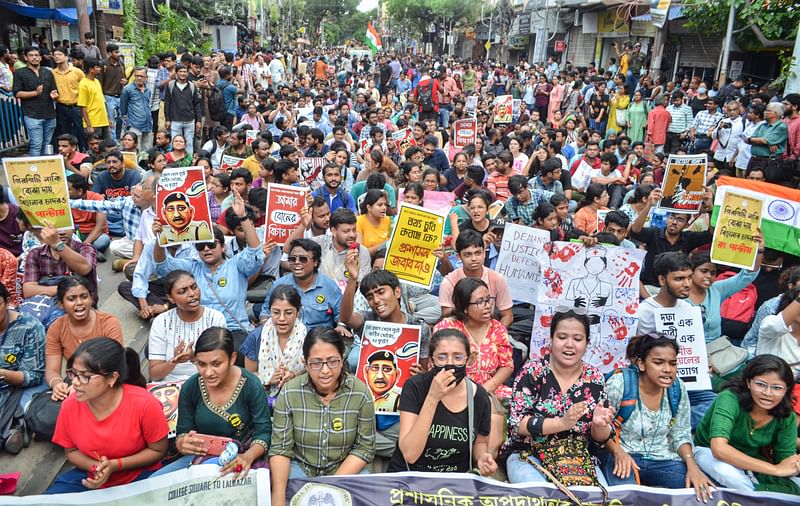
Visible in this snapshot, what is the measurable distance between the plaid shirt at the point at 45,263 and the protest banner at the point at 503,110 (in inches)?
442

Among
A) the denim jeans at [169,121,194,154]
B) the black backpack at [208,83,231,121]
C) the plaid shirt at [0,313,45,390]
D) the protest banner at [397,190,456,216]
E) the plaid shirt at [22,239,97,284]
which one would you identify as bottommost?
the plaid shirt at [0,313,45,390]

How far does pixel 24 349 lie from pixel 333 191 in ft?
13.8

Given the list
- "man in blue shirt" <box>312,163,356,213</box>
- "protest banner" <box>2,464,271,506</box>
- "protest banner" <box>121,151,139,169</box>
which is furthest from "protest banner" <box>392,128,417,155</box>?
"protest banner" <box>2,464,271,506</box>

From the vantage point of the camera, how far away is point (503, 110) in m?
15.3

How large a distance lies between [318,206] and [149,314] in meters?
1.94

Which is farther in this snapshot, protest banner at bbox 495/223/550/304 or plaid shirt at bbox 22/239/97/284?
protest banner at bbox 495/223/550/304

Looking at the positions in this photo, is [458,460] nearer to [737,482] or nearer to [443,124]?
[737,482]

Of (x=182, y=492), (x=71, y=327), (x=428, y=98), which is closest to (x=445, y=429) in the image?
(x=182, y=492)

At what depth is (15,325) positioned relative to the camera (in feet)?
14.9

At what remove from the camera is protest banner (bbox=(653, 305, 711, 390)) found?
4.74 meters

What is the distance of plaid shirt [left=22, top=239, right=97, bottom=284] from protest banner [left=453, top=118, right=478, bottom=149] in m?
7.34

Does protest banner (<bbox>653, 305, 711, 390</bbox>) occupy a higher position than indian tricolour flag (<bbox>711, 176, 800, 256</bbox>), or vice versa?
indian tricolour flag (<bbox>711, 176, 800, 256</bbox>)

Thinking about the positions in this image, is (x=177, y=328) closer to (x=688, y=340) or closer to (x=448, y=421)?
(x=448, y=421)

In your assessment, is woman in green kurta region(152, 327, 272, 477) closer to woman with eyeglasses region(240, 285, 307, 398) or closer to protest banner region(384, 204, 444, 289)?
woman with eyeglasses region(240, 285, 307, 398)
